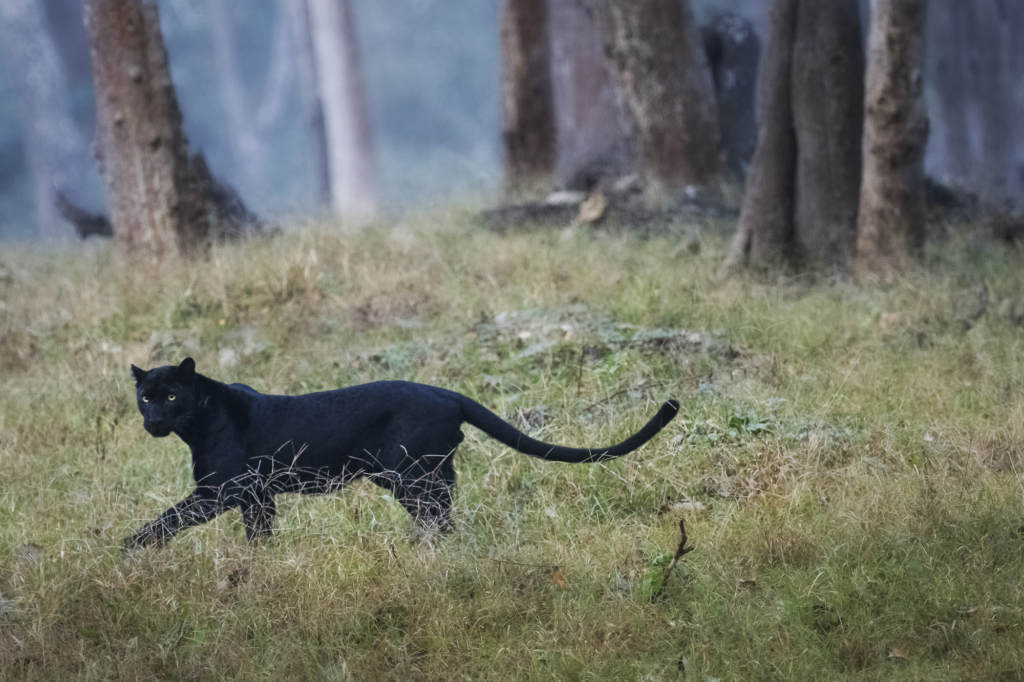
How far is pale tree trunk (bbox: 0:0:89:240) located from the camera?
22.9 metres

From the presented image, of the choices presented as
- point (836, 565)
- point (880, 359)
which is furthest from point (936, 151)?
point (836, 565)

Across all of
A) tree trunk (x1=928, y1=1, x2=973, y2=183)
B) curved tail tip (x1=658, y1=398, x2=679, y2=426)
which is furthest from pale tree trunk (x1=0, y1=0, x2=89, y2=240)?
curved tail tip (x1=658, y1=398, x2=679, y2=426)

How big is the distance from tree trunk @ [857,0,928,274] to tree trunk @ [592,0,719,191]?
113 inches

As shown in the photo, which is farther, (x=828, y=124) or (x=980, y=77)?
(x=980, y=77)

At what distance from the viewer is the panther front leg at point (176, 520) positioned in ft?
11.9

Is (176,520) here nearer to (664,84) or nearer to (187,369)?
(187,369)

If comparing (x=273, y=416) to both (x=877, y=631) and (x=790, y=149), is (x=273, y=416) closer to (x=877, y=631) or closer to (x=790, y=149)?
(x=877, y=631)

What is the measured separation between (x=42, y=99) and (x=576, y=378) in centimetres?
2184

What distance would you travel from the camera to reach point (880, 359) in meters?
5.66

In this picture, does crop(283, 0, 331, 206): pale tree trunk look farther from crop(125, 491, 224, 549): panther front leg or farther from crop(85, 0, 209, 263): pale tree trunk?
crop(125, 491, 224, 549): panther front leg

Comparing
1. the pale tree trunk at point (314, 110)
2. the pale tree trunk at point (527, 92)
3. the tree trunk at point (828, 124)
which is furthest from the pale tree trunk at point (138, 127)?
the pale tree trunk at point (314, 110)

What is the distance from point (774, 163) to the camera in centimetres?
774

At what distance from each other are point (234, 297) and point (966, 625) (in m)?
5.28

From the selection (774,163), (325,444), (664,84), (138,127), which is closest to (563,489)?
(325,444)
